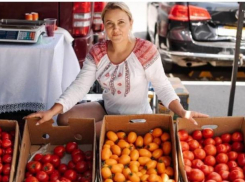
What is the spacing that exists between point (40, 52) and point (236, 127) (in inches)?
64.5

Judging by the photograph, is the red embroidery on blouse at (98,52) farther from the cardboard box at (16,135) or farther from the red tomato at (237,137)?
the red tomato at (237,137)

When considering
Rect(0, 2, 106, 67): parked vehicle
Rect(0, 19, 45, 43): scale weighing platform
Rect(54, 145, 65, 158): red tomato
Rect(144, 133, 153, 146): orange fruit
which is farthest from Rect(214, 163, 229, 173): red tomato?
Rect(0, 2, 106, 67): parked vehicle

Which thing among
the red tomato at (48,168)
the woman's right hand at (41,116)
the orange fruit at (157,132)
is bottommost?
the red tomato at (48,168)

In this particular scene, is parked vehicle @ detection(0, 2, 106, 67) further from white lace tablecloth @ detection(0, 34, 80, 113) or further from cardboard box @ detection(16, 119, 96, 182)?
cardboard box @ detection(16, 119, 96, 182)

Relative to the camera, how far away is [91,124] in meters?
2.66

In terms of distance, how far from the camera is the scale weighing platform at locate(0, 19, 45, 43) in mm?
3414

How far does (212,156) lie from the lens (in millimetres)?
2613

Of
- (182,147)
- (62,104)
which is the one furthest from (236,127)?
(62,104)

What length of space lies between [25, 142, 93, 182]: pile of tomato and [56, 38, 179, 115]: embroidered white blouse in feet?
1.02

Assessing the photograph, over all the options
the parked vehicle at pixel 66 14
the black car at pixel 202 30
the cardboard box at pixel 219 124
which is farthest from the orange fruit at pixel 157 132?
the black car at pixel 202 30

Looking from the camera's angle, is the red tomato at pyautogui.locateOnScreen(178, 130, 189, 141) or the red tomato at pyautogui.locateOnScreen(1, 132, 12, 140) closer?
the red tomato at pyautogui.locateOnScreen(1, 132, 12, 140)

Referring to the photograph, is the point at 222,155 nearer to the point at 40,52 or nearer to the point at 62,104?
the point at 62,104

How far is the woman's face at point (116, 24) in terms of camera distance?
110 inches

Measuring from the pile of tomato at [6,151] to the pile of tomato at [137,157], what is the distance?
0.57 metres
